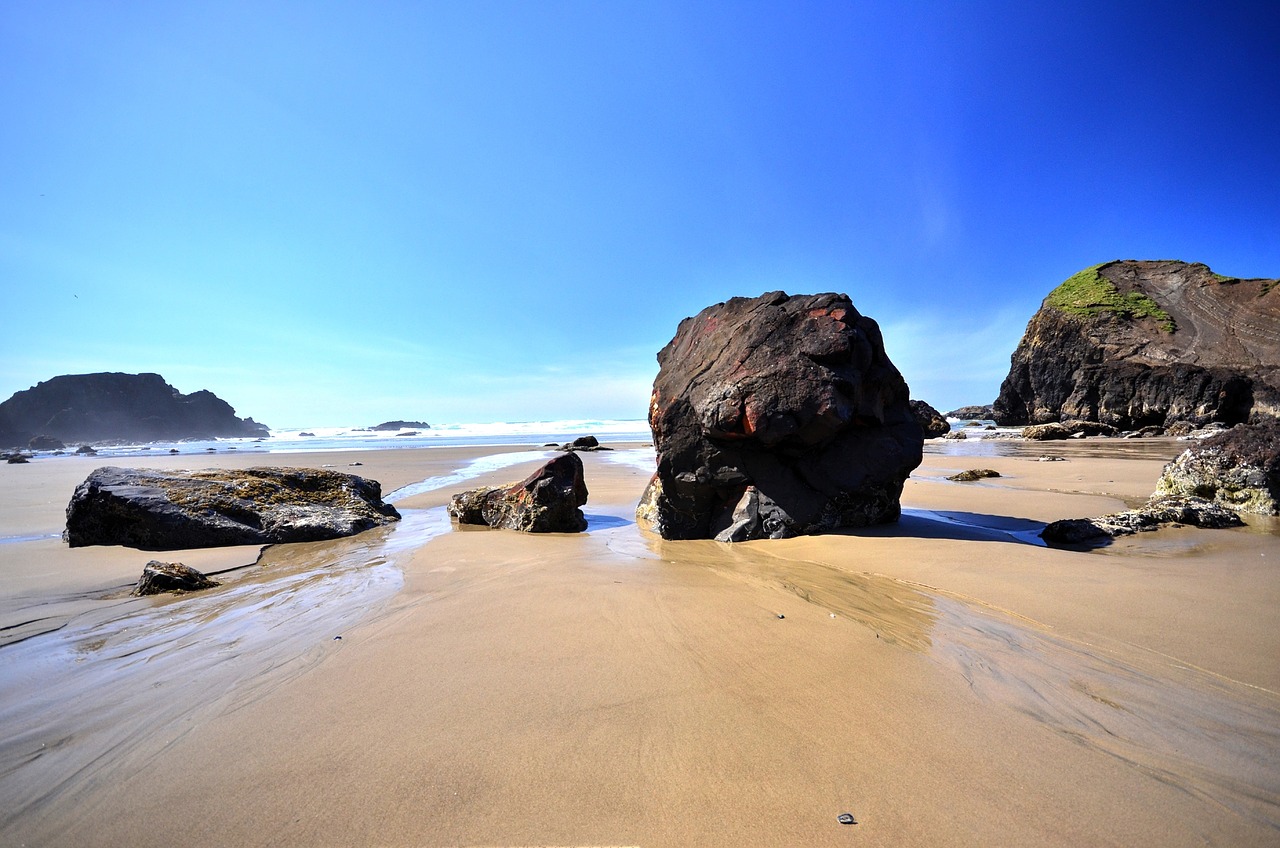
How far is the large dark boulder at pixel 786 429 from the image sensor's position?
5.25 meters

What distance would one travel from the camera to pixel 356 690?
2199 mm

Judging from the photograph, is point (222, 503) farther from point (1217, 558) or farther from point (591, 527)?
point (1217, 558)

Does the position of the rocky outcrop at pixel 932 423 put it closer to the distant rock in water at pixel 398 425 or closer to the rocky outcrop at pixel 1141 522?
the rocky outcrop at pixel 1141 522

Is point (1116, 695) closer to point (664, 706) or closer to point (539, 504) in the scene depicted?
point (664, 706)

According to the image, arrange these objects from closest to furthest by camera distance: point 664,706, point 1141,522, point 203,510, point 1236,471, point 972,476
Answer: point 664,706
point 1141,522
point 1236,471
point 203,510
point 972,476

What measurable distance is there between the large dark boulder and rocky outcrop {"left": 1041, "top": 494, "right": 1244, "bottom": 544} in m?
1.40

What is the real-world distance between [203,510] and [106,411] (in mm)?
88251

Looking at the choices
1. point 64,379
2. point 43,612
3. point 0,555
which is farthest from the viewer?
point 64,379

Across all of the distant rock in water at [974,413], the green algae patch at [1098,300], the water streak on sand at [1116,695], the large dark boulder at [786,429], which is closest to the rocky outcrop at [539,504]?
the large dark boulder at [786,429]

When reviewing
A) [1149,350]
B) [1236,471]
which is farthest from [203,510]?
[1149,350]

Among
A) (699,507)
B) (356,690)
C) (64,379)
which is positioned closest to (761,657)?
(356,690)

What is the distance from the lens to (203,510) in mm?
5789

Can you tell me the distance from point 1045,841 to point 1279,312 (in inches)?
1684

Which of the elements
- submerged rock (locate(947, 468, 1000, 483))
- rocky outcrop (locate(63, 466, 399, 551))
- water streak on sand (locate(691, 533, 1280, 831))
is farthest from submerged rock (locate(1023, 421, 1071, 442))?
rocky outcrop (locate(63, 466, 399, 551))
